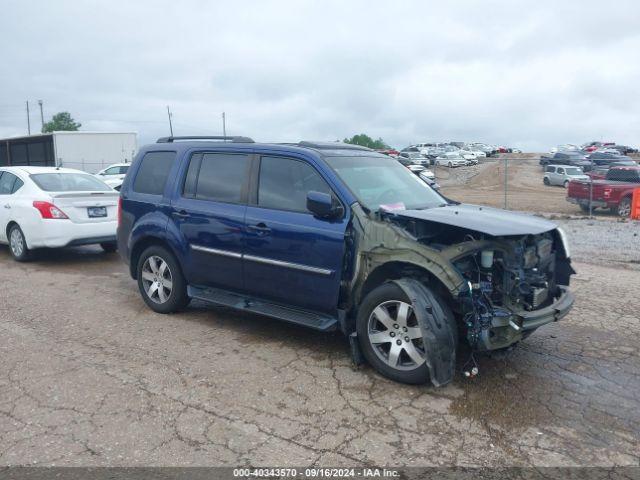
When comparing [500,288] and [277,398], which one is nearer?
[277,398]

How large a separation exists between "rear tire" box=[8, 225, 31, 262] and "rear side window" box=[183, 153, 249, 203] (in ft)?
15.2

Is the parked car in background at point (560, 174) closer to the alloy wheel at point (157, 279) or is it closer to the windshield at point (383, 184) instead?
the windshield at point (383, 184)

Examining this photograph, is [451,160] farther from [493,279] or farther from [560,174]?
[493,279]

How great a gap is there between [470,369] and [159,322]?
126 inches

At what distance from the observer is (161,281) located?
6156 mm

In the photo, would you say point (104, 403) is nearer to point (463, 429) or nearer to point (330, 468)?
point (330, 468)

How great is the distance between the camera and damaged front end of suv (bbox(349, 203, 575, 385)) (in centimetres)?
414

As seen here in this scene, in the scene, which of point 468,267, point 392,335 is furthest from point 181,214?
point 468,267

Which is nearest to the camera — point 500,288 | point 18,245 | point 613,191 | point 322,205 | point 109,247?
point 500,288

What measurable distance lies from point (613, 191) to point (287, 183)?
48.2 ft

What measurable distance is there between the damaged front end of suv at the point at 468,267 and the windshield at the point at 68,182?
21.2ft

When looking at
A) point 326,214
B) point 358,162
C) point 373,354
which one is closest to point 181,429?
point 373,354

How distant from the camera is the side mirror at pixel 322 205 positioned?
15.3 ft

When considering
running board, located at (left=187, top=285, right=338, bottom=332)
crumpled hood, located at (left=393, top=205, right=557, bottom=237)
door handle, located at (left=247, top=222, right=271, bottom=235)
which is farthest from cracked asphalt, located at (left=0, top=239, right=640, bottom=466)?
crumpled hood, located at (left=393, top=205, right=557, bottom=237)
